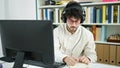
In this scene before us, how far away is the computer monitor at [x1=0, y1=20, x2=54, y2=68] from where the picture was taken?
1.25m

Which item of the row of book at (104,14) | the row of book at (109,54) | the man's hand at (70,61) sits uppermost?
the row of book at (104,14)

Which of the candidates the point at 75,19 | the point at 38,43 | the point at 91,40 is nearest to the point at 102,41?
the point at 91,40

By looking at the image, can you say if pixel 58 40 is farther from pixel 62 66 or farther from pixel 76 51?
pixel 62 66

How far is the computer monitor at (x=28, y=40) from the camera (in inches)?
49.0

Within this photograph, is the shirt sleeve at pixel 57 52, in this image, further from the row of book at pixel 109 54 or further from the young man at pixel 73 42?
the row of book at pixel 109 54

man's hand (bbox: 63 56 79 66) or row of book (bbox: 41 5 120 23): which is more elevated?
row of book (bbox: 41 5 120 23)

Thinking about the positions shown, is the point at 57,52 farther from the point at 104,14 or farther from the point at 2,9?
the point at 2,9

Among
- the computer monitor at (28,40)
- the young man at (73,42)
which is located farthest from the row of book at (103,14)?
the computer monitor at (28,40)

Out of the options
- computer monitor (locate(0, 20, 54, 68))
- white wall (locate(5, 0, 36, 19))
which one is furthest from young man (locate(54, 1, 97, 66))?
white wall (locate(5, 0, 36, 19))

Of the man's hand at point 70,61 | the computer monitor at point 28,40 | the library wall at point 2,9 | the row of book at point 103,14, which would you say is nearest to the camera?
the computer monitor at point 28,40

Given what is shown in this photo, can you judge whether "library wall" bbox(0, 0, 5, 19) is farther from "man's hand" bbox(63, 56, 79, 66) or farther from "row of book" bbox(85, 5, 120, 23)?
"man's hand" bbox(63, 56, 79, 66)

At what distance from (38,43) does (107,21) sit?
5.74ft

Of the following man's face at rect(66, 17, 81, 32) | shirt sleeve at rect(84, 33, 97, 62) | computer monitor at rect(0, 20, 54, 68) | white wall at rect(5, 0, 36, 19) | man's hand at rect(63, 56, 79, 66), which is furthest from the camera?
white wall at rect(5, 0, 36, 19)

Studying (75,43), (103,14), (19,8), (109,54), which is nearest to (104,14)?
(103,14)
